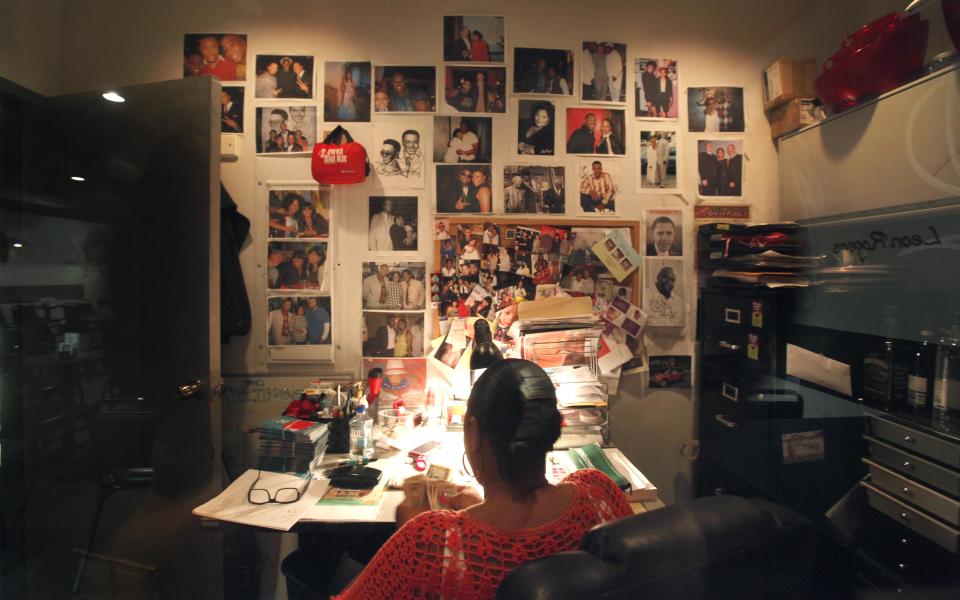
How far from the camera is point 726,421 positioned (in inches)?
67.5

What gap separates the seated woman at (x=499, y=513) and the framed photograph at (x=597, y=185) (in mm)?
1186

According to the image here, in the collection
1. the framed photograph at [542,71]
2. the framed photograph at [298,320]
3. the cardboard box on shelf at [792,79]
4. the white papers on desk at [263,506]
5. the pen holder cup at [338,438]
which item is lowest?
the white papers on desk at [263,506]

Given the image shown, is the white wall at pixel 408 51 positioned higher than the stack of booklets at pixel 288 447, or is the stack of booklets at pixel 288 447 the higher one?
the white wall at pixel 408 51

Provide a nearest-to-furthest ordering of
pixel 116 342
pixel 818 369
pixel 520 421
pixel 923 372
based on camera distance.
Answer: pixel 520 421 < pixel 923 372 < pixel 818 369 < pixel 116 342

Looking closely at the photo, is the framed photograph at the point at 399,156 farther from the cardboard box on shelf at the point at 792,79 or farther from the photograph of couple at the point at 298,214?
the cardboard box on shelf at the point at 792,79

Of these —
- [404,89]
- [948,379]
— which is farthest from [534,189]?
[948,379]

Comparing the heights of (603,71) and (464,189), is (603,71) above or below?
above

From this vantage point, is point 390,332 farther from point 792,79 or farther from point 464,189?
point 792,79

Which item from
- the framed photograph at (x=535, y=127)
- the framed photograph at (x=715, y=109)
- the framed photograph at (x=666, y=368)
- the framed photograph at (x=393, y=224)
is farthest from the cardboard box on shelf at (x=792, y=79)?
the framed photograph at (x=393, y=224)

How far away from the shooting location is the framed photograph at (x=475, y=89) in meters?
→ 1.85

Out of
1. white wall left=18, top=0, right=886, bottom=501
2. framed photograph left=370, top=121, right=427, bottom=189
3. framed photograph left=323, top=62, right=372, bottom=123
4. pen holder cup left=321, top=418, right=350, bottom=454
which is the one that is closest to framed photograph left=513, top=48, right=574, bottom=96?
white wall left=18, top=0, right=886, bottom=501

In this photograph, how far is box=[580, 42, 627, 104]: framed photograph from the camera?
6.11ft

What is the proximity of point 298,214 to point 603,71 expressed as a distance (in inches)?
58.5

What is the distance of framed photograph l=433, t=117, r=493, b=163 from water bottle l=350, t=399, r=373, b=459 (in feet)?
3.65
